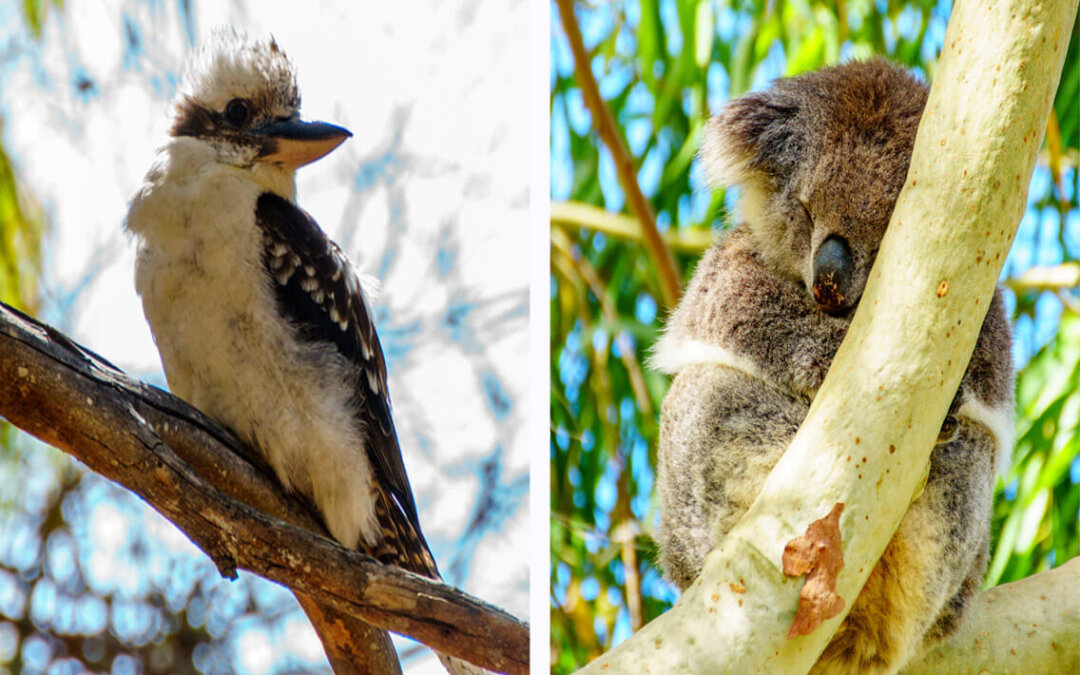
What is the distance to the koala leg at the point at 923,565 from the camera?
3.43 feet

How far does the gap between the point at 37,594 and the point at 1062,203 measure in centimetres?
151

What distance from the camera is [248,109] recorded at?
116 cm

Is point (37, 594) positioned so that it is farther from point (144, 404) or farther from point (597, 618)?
point (597, 618)

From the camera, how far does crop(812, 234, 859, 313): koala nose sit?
3.46 ft

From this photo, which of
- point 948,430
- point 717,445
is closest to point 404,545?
point 717,445

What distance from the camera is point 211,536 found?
3.39 feet

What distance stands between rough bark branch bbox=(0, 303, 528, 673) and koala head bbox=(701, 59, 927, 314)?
570mm

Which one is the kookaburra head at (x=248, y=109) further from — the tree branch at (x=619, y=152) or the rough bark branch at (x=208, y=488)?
the tree branch at (x=619, y=152)

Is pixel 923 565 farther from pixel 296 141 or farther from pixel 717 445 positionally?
pixel 296 141

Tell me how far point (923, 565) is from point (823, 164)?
1.47 ft

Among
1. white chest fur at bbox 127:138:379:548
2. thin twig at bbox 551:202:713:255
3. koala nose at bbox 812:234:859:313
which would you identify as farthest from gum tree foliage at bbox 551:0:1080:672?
koala nose at bbox 812:234:859:313

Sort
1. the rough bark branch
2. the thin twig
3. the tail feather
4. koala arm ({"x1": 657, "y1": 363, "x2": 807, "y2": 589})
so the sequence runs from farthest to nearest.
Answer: the thin twig, the tail feather, koala arm ({"x1": 657, "y1": 363, "x2": 807, "y2": 589}), the rough bark branch

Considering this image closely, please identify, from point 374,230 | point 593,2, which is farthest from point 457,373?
point 593,2

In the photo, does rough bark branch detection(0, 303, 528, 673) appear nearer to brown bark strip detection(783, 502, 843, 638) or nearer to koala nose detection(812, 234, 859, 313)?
brown bark strip detection(783, 502, 843, 638)
